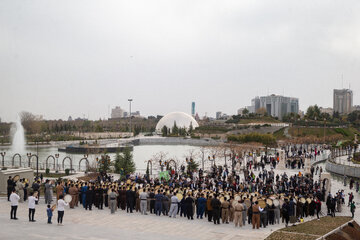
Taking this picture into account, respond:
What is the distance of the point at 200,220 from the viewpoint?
512 inches

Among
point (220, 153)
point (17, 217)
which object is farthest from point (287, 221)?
point (220, 153)

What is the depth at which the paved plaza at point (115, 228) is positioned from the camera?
33.5 feet

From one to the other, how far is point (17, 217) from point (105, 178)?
36.1ft

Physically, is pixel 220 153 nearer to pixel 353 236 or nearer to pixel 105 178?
pixel 105 178

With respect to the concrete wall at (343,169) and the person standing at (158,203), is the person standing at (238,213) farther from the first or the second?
the concrete wall at (343,169)

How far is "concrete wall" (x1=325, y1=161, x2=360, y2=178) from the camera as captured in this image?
2914 centimetres

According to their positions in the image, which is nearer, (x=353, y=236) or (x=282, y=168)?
(x=353, y=236)

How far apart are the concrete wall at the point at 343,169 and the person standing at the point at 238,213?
68.1 ft

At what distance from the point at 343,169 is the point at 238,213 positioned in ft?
73.0

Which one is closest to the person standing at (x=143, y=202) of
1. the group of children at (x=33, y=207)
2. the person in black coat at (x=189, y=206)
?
the person in black coat at (x=189, y=206)

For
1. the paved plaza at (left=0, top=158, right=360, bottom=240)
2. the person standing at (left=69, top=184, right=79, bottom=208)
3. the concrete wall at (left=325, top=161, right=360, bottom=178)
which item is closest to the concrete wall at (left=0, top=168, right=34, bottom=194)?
the paved plaza at (left=0, top=158, right=360, bottom=240)

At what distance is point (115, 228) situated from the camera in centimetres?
1116

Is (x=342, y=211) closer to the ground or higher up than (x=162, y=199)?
closer to the ground

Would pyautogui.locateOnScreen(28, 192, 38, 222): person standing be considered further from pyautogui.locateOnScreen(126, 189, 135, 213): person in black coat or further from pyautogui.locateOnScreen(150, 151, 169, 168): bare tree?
pyautogui.locateOnScreen(150, 151, 169, 168): bare tree
